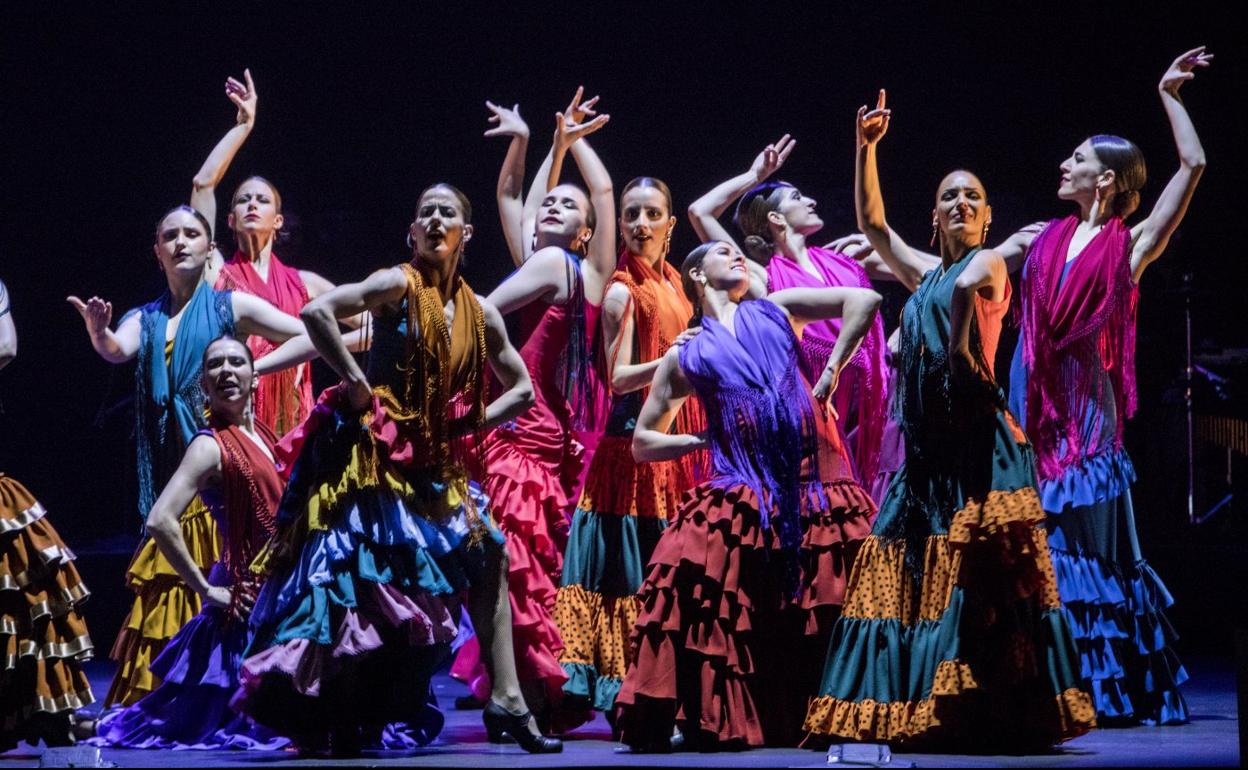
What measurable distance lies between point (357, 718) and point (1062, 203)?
472 cm

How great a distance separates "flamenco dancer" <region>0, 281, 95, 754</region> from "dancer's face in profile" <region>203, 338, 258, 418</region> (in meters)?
0.51

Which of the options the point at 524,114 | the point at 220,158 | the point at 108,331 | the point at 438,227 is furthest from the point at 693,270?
the point at 524,114

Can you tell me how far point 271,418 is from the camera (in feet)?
18.4

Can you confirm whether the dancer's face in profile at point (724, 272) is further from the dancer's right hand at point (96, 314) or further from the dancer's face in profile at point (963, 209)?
the dancer's right hand at point (96, 314)

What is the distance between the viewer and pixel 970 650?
4203 millimetres

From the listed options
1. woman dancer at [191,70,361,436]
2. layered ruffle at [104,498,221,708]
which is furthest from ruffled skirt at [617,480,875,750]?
woman dancer at [191,70,361,436]

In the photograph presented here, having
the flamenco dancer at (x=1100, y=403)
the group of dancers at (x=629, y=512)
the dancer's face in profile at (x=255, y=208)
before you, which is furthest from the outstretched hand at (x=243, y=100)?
the flamenco dancer at (x=1100, y=403)

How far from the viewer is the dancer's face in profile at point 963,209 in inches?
174

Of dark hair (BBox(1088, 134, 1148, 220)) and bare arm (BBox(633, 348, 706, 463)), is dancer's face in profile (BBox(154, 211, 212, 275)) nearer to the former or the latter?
bare arm (BBox(633, 348, 706, 463))

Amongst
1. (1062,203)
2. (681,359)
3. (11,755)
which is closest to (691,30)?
(1062,203)

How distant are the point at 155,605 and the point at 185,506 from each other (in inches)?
24.1

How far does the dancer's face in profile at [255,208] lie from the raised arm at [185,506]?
1439mm

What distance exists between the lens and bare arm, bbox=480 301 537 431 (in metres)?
4.48

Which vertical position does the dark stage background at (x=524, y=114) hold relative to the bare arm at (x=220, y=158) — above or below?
above
